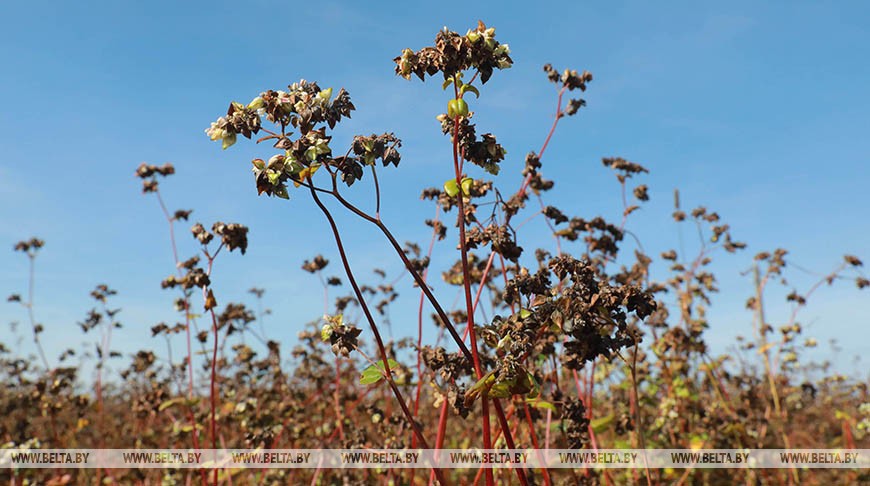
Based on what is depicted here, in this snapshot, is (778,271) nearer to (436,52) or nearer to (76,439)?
(436,52)

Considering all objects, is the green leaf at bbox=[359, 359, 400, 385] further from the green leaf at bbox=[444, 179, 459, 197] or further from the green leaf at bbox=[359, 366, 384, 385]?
the green leaf at bbox=[444, 179, 459, 197]

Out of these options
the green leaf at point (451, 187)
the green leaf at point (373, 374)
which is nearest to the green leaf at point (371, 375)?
the green leaf at point (373, 374)

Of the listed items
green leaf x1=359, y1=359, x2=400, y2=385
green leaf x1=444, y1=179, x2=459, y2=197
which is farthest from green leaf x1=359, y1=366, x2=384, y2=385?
green leaf x1=444, y1=179, x2=459, y2=197

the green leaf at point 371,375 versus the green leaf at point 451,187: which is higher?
Answer: the green leaf at point 451,187

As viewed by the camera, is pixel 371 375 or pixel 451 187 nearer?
pixel 371 375

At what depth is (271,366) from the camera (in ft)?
27.6

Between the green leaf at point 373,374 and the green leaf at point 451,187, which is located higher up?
the green leaf at point 451,187

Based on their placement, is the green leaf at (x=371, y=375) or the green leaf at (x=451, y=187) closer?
the green leaf at (x=371, y=375)

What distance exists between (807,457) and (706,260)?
2.58 meters

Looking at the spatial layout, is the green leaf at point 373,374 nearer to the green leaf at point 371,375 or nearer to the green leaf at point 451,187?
the green leaf at point 371,375

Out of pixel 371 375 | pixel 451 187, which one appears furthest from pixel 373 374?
pixel 451 187

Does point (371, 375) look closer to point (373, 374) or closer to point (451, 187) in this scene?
point (373, 374)

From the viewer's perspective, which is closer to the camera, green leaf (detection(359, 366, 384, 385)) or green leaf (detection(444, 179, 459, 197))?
green leaf (detection(359, 366, 384, 385))

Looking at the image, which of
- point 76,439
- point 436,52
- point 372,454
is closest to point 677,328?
point 372,454
